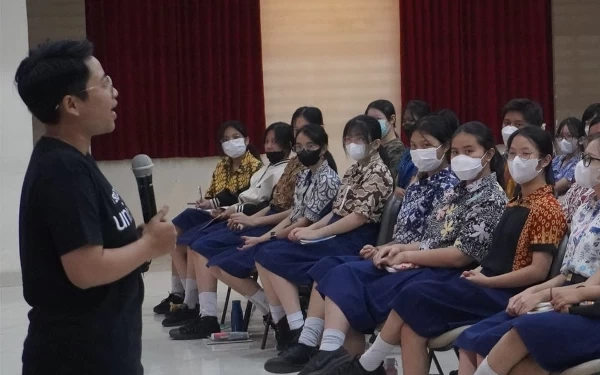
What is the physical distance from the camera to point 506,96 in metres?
8.98

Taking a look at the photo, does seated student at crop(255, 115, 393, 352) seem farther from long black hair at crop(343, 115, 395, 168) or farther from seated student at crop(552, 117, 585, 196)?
seated student at crop(552, 117, 585, 196)

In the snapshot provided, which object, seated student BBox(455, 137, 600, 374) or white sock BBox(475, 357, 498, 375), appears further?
seated student BBox(455, 137, 600, 374)

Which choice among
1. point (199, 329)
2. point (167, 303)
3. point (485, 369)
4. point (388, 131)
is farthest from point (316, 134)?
point (485, 369)

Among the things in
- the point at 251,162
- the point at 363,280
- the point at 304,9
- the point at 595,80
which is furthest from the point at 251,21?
the point at 363,280

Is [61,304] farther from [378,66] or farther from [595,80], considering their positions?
[595,80]

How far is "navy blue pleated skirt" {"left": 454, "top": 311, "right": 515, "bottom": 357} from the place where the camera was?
3076 millimetres

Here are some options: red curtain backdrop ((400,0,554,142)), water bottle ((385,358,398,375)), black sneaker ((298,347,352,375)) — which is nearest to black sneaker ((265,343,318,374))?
black sneaker ((298,347,352,375))

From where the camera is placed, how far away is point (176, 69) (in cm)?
867

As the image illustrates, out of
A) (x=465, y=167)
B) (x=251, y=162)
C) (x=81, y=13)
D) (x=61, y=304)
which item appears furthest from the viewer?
(x=81, y=13)

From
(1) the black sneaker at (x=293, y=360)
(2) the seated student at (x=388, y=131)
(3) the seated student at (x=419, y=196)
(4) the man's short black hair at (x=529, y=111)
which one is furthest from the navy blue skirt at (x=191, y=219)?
(4) the man's short black hair at (x=529, y=111)

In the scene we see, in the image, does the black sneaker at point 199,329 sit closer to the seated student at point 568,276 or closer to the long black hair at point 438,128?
the long black hair at point 438,128

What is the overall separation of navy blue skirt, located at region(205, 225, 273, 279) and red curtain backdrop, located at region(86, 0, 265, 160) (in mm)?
3205

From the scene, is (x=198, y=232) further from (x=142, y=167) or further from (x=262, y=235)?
(x=142, y=167)

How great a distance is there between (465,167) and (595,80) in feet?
19.2
